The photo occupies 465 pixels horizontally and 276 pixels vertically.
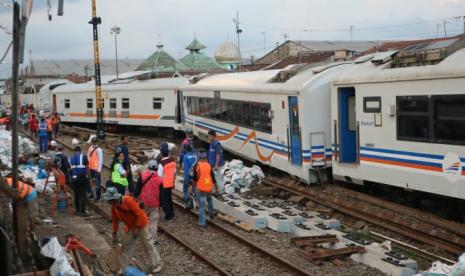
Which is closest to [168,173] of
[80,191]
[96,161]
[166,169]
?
[166,169]

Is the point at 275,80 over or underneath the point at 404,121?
over

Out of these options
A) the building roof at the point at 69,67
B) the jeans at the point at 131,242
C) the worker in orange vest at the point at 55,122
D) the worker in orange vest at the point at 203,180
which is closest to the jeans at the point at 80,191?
the worker in orange vest at the point at 203,180

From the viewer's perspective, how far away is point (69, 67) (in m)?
101

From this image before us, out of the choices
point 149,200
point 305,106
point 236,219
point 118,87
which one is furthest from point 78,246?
point 118,87

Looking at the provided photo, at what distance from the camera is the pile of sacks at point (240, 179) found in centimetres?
1538

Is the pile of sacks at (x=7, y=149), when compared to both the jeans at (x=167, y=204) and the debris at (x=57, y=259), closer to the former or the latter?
the jeans at (x=167, y=204)

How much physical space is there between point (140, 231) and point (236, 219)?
12.4 ft

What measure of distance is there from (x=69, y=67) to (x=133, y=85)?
73.3 meters

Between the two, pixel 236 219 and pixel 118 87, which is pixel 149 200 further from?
pixel 118 87

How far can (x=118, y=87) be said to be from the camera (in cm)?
3272

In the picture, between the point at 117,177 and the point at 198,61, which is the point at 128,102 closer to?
the point at 117,177

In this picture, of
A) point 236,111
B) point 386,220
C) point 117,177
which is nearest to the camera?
point 386,220

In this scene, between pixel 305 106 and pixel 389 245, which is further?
pixel 305 106

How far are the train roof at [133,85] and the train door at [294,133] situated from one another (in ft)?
46.6
